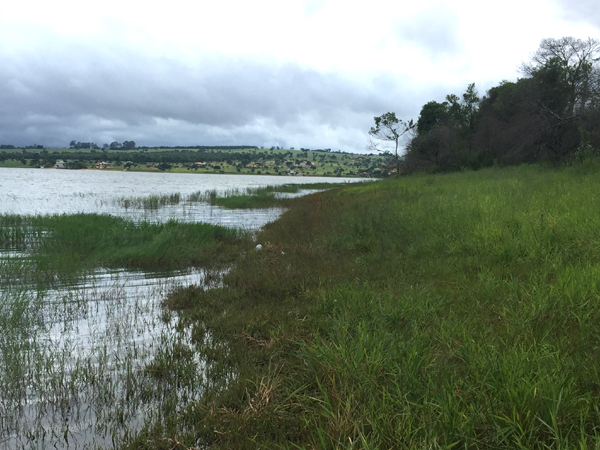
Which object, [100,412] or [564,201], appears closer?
[100,412]

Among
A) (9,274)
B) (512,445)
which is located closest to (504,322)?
(512,445)

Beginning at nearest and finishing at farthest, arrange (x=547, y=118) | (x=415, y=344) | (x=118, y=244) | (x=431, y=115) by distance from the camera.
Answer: (x=415, y=344)
(x=118, y=244)
(x=547, y=118)
(x=431, y=115)

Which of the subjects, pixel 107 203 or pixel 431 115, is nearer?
pixel 107 203

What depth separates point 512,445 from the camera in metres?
2.68

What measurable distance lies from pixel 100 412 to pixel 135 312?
10.5 feet

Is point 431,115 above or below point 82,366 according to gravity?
above

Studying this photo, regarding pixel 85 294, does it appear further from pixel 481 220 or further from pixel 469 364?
pixel 481 220

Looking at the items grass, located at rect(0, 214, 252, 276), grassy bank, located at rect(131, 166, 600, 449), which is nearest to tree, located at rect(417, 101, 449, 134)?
grass, located at rect(0, 214, 252, 276)

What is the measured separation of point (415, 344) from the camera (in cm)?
402

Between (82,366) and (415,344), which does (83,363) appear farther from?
(415,344)

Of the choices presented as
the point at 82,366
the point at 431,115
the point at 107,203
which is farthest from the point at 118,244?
the point at 431,115

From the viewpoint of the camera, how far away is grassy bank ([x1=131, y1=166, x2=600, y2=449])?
113 inches

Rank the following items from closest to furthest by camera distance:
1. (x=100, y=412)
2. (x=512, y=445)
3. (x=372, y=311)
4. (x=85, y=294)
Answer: (x=512, y=445) < (x=100, y=412) < (x=372, y=311) < (x=85, y=294)

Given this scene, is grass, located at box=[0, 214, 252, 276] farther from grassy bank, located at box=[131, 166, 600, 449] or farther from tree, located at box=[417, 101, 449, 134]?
tree, located at box=[417, 101, 449, 134]
